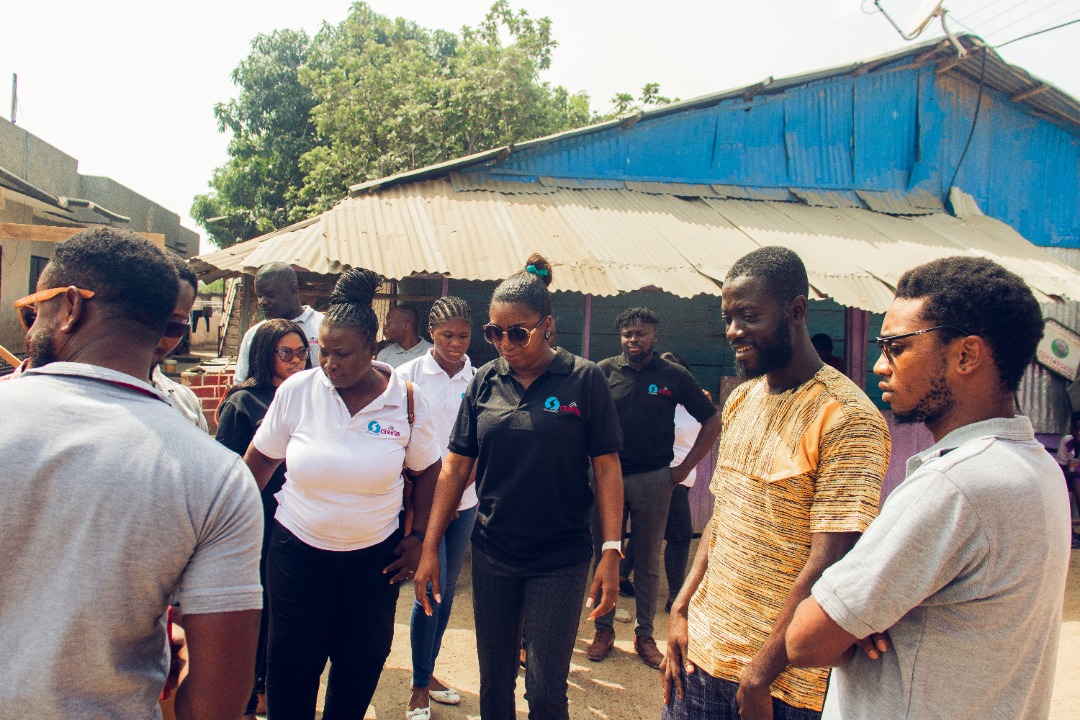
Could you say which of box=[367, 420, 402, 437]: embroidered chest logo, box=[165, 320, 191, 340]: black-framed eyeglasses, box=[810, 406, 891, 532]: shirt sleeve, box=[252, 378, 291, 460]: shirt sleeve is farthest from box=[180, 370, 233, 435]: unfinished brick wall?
box=[810, 406, 891, 532]: shirt sleeve

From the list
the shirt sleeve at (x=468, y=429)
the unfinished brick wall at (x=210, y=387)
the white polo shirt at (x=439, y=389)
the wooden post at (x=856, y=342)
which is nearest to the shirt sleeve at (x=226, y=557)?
the shirt sleeve at (x=468, y=429)

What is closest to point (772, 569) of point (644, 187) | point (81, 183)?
point (644, 187)

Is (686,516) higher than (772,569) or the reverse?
the reverse

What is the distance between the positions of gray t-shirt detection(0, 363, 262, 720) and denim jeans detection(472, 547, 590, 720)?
5.01 feet

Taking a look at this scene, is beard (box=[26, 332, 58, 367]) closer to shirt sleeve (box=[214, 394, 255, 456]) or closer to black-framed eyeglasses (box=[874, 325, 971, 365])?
black-framed eyeglasses (box=[874, 325, 971, 365])

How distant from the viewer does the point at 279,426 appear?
282 centimetres

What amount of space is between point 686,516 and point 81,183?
15811mm

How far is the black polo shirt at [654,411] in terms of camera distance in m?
4.52

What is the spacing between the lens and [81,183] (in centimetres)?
1528

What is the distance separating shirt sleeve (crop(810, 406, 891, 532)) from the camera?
1.77 metres

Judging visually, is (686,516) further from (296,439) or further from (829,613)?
(829,613)

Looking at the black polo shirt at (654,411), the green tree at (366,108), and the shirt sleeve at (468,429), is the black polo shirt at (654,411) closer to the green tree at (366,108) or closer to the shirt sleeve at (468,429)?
the shirt sleeve at (468,429)

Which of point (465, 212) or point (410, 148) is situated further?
point (410, 148)

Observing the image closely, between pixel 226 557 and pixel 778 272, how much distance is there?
1592mm
